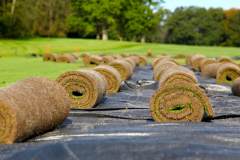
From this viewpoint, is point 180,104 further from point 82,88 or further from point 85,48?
point 85,48

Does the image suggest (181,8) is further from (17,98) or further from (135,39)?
(17,98)

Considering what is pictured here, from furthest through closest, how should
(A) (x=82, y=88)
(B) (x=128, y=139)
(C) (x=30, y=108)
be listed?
(A) (x=82, y=88) → (C) (x=30, y=108) → (B) (x=128, y=139)

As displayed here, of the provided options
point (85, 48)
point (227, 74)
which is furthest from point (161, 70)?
point (85, 48)

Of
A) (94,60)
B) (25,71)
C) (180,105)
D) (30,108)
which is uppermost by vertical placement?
(30,108)

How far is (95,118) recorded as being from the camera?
9.19 m

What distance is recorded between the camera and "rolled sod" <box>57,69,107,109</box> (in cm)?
1059

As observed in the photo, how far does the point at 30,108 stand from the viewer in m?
6.93

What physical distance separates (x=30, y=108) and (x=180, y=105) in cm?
248

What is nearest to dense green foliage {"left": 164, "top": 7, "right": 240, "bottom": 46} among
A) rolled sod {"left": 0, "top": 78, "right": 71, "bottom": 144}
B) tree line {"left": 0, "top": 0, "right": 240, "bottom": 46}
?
tree line {"left": 0, "top": 0, "right": 240, "bottom": 46}

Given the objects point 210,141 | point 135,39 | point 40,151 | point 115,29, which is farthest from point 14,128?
point 135,39

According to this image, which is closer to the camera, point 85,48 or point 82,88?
point 82,88

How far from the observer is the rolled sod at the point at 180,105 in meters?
8.34

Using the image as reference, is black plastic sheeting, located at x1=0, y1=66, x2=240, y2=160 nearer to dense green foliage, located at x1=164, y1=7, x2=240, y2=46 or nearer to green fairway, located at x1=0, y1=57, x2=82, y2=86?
green fairway, located at x1=0, y1=57, x2=82, y2=86

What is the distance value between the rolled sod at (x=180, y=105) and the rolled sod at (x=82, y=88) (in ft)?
7.70
